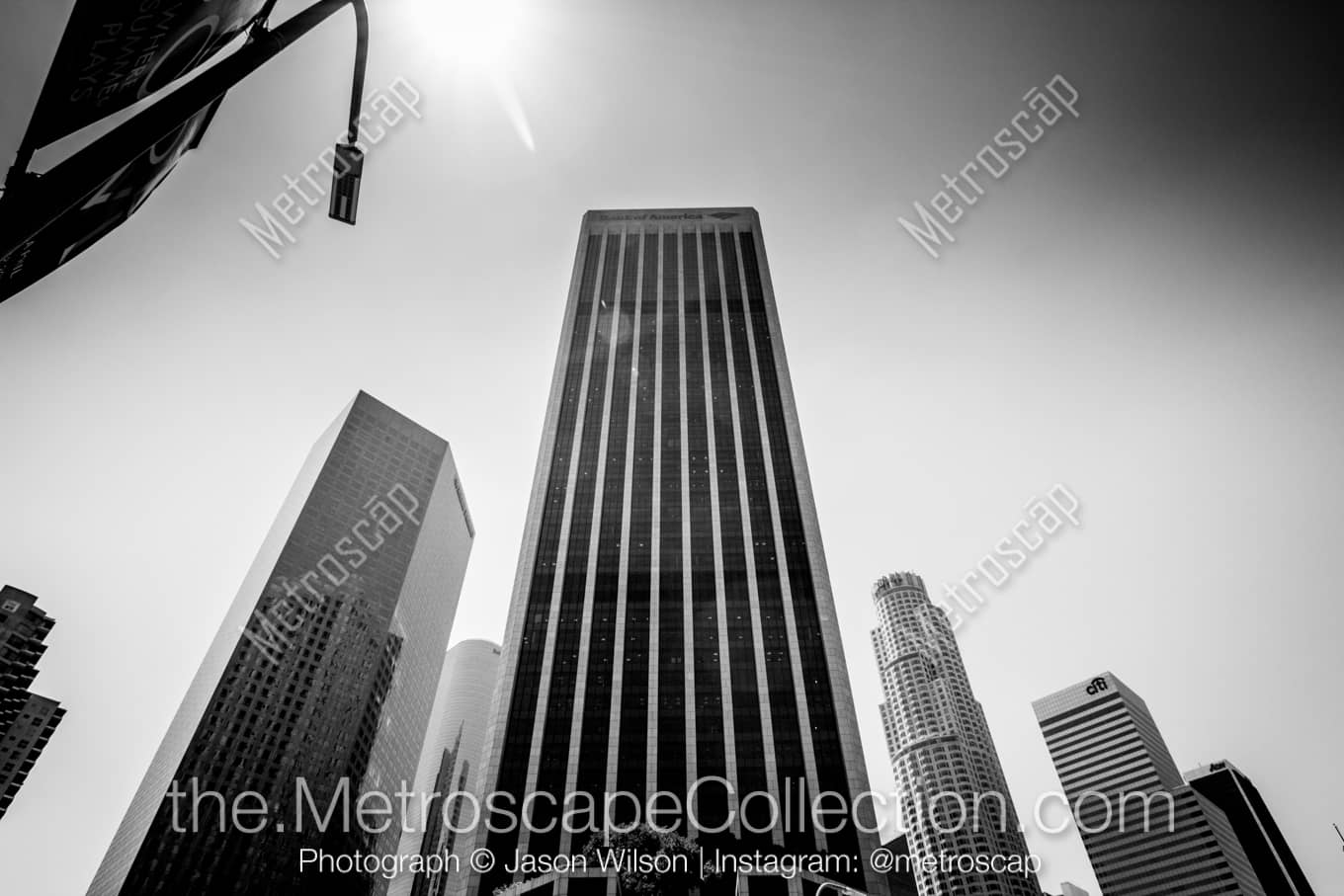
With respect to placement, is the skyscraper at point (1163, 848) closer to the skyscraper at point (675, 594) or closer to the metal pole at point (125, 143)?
→ the skyscraper at point (675, 594)

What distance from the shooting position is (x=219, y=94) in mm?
6328

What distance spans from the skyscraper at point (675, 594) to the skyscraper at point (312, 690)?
241 feet

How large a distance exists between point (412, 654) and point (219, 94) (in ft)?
622

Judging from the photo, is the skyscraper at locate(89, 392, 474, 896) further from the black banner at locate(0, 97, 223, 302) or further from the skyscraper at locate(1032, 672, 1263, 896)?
the skyscraper at locate(1032, 672, 1263, 896)

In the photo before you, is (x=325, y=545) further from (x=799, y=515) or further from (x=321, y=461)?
(x=799, y=515)

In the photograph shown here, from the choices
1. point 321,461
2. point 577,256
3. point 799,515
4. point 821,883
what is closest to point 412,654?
point 321,461

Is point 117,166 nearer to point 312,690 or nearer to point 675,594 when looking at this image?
point 675,594

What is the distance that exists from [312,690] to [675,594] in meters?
92.4

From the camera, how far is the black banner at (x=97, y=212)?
5.78m

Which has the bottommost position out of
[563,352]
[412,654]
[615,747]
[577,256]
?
[615,747]

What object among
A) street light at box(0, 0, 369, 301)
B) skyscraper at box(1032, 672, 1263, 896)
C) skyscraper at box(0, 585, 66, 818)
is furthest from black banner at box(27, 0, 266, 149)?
skyscraper at box(1032, 672, 1263, 896)

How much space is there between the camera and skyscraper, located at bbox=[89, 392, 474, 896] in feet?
393

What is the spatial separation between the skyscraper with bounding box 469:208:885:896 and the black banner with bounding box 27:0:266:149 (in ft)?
250

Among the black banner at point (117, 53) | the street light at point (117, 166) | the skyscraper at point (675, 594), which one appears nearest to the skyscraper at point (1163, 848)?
the skyscraper at point (675, 594)
